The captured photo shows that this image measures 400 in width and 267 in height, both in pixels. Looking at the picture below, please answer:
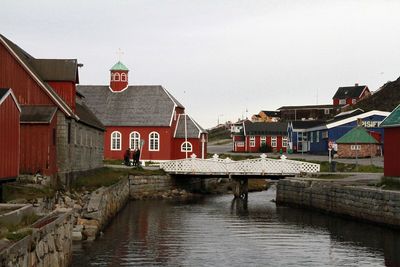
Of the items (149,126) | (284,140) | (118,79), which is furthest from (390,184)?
(284,140)

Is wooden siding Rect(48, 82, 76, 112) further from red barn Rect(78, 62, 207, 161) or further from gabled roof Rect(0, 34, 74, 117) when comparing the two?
red barn Rect(78, 62, 207, 161)

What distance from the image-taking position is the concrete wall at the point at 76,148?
1291 inches

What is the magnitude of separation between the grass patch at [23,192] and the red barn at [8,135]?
2.34 ft

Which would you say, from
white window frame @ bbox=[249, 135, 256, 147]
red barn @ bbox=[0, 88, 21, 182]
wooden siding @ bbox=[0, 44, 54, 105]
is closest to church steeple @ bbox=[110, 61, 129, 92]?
white window frame @ bbox=[249, 135, 256, 147]

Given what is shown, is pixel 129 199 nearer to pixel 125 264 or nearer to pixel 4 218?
pixel 125 264

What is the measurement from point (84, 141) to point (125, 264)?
20.3 m

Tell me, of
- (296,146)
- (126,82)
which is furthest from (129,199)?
(296,146)

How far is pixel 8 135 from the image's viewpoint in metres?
23.0

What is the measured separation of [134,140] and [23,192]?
35812mm

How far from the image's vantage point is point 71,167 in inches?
1369

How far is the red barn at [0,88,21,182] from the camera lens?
72.4 feet

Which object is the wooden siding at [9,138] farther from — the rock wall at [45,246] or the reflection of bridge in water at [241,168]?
the reflection of bridge in water at [241,168]

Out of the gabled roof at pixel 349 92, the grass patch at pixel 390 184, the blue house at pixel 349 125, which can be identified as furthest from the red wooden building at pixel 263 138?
the grass patch at pixel 390 184

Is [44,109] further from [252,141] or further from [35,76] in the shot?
[252,141]
